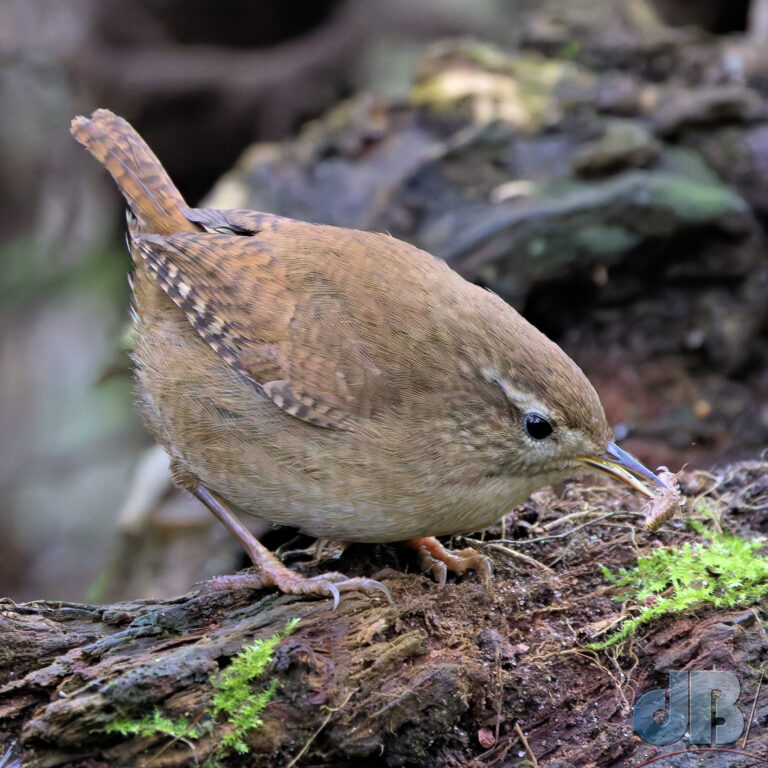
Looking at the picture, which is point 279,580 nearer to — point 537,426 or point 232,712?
point 232,712

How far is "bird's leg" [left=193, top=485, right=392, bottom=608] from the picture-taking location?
303 centimetres

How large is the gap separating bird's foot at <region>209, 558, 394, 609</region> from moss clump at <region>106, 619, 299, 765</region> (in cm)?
39

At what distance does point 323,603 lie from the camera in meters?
2.98

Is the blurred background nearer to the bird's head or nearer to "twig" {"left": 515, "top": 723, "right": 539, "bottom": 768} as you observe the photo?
the bird's head

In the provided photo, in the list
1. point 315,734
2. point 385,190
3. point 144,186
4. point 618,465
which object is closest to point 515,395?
point 618,465

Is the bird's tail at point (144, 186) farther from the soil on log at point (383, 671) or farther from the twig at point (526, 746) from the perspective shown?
the twig at point (526, 746)

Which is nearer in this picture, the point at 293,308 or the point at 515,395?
the point at 515,395

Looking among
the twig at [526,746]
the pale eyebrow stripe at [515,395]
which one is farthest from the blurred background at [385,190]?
the twig at [526,746]

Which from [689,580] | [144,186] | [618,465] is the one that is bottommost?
[689,580]

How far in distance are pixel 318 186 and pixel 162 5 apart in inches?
185

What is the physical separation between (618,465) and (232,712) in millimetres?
1559

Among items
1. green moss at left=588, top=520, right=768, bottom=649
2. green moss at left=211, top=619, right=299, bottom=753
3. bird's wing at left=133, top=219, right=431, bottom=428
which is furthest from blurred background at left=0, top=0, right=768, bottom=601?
green moss at left=211, top=619, right=299, bottom=753

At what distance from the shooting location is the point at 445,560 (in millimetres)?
3355

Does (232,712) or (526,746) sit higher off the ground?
(232,712)
